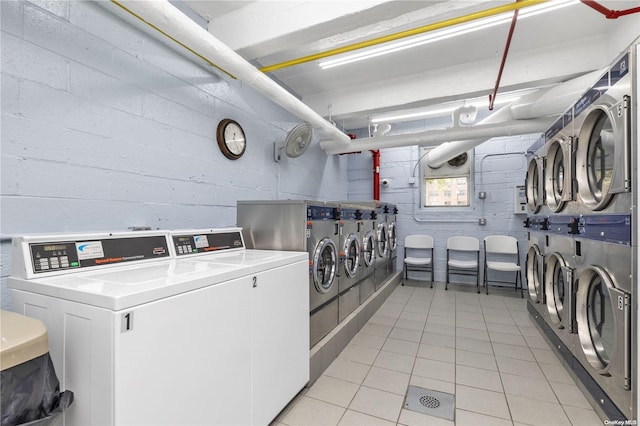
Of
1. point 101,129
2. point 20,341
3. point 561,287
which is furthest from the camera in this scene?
point 561,287

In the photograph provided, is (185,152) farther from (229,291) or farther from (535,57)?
(535,57)

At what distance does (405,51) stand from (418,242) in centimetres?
346

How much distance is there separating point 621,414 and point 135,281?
8.77 feet

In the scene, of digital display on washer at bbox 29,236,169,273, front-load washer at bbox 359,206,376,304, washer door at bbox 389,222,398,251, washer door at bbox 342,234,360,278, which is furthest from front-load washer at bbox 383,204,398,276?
digital display on washer at bbox 29,236,169,273

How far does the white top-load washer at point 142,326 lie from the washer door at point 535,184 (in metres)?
3.11

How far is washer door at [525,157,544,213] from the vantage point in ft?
10.5

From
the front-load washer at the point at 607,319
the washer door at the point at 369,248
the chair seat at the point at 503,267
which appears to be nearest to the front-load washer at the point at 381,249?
the washer door at the point at 369,248

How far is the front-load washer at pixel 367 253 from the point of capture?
3.80 meters

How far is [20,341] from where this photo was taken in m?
0.88

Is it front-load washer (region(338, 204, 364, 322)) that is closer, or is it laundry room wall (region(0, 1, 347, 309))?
laundry room wall (region(0, 1, 347, 309))

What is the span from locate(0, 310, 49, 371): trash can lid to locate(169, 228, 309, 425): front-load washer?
0.81 m

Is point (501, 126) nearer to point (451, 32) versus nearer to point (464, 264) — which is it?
point (451, 32)

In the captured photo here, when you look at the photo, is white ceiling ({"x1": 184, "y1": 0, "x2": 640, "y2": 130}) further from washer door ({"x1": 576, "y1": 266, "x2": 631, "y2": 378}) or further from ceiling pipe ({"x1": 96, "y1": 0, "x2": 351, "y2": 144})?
washer door ({"x1": 576, "y1": 266, "x2": 631, "y2": 378})

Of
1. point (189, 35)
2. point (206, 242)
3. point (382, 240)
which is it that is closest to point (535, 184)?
point (382, 240)
